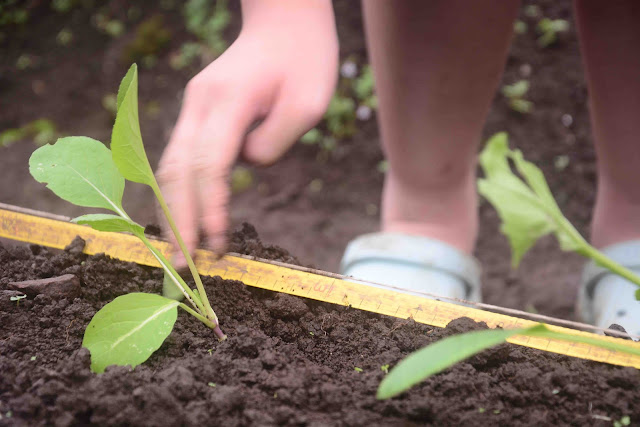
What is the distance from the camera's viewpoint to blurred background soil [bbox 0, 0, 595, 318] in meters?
2.04

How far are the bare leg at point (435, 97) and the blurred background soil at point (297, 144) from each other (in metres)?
0.41

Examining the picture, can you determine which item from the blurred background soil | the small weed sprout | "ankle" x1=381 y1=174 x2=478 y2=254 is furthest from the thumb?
the small weed sprout

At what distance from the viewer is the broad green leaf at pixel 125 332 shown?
2.62 ft

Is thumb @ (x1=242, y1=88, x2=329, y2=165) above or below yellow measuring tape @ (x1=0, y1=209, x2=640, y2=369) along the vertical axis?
above

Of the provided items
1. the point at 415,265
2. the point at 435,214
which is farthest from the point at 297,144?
the point at 415,265

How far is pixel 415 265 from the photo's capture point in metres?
1.38

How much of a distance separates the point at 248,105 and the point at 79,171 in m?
0.29

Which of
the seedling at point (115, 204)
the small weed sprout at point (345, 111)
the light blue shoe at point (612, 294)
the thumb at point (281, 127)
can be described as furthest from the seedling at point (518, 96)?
the seedling at point (115, 204)

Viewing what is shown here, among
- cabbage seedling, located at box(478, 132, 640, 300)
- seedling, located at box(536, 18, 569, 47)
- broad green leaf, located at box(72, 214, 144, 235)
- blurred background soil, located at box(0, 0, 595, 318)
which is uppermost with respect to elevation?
seedling, located at box(536, 18, 569, 47)

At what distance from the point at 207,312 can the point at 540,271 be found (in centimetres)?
138

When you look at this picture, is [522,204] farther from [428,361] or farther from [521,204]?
[428,361]

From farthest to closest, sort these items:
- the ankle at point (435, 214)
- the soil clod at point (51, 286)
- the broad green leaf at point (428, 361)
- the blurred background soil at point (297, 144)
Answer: the blurred background soil at point (297, 144) < the ankle at point (435, 214) < the soil clod at point (51, 286) < the broad green leaf at point (428, 361)

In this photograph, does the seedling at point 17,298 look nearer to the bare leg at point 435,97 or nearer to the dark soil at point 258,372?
the dark soil at point 258,372

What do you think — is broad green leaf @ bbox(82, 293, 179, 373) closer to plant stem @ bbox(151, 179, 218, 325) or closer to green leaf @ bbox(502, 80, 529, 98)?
plant stem @ bbox(151, 179, 218, 325)
